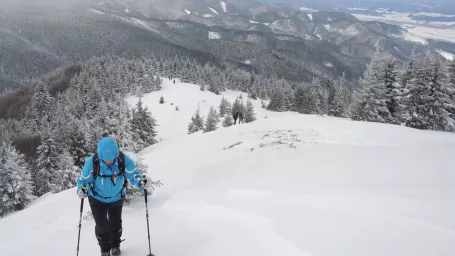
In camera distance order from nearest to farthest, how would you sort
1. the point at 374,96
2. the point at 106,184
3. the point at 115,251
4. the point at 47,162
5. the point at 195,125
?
the point at 106,184 → the point at 115,251 → the point at 374,96 → the point at 47,162 → the point at 195,125

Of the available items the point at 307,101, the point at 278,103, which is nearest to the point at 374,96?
the point at 307,101

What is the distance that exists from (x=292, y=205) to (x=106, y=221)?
4.20 metres

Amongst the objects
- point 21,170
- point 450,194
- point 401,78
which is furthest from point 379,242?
point 21,170

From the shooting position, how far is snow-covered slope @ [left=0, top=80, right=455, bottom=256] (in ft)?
20.1

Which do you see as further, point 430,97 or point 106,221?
point 430,97

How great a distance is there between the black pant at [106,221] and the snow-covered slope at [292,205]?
0.60 meters

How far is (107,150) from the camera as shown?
218 inches

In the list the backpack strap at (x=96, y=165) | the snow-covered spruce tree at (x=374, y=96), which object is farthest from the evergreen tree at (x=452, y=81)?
the backpack strap at (x=96, y=165)

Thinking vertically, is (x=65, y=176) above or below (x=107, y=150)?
below

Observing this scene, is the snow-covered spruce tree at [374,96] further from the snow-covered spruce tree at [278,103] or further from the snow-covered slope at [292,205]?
the snow-covered spruce tree at [278,103]

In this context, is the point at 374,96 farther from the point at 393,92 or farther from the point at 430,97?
the point at 430,97

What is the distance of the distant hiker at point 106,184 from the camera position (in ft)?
18.5

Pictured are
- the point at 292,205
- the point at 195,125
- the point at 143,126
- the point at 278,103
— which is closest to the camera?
the point at 292,205

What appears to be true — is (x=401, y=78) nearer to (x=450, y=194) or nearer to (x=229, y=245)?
(x=450, y=194)
